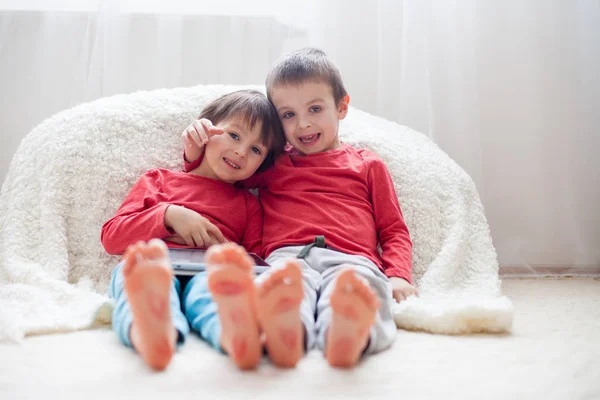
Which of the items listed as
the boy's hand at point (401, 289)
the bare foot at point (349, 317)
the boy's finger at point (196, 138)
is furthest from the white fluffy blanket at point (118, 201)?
the bare foot at point (349, 317)

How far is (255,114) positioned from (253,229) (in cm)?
24

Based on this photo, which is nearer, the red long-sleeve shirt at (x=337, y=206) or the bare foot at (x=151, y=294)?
the bare foot at (x=151, y=294)

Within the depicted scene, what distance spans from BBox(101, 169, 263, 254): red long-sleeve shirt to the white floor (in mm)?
245

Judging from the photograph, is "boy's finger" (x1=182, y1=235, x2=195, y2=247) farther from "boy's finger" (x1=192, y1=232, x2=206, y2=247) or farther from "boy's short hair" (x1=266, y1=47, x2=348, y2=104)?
"boy's short hair" (x1=266, y1=47, x2=348, y2=104)

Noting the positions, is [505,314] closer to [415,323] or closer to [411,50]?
[415,323]

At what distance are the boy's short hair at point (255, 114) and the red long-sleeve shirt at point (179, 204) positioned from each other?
4.3 inches

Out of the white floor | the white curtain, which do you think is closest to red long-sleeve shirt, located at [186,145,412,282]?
the white floor

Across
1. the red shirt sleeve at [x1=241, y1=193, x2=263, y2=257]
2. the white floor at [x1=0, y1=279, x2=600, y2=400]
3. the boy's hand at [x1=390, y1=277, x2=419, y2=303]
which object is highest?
the red shirt sleeve at [x1=241, y1=193, x2=263, y2=257]

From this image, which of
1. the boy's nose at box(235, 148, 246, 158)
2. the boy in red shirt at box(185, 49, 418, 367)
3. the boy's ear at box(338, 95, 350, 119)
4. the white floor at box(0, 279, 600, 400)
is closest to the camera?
the white floor at box(0, 279, 600, 400)

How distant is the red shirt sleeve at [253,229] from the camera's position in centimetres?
124

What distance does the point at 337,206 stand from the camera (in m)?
1.21

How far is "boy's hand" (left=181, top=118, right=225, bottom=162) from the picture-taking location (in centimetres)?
122

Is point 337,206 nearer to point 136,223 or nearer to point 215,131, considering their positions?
point 215,131

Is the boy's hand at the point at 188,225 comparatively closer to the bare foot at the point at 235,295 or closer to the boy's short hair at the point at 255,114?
the boy's short hair at the point at 255,114
